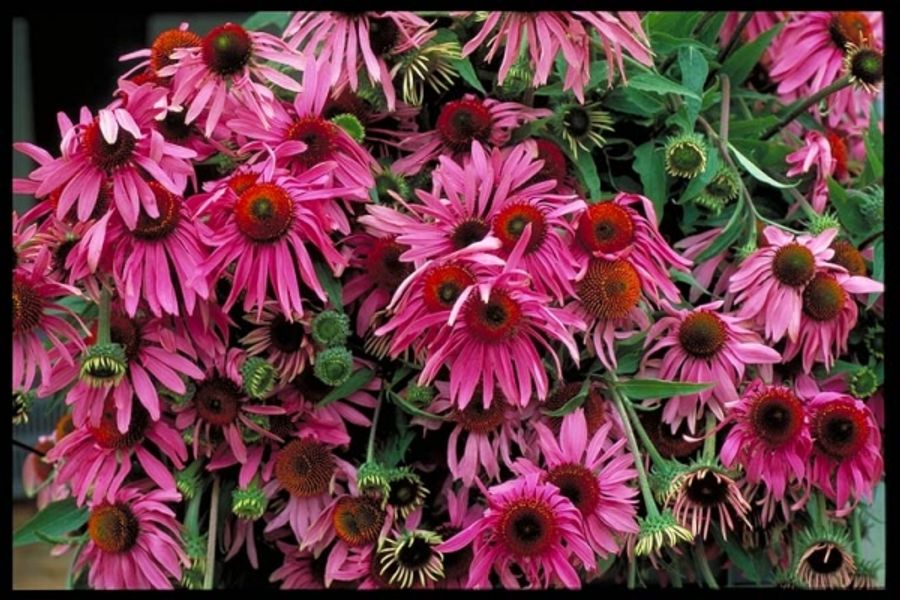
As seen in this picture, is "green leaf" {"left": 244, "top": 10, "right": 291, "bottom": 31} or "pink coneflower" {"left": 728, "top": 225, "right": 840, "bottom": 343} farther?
"green leaf" {"left": 244, "top": 10, "right": 291, "bottom": 31}

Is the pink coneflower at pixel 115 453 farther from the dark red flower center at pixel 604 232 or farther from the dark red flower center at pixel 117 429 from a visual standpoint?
the dark red flower center at pixel 604 232

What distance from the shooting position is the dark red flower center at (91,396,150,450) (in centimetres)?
75

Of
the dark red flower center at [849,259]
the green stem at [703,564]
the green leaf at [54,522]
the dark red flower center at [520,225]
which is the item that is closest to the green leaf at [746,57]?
the dark red flower center at [849,259]

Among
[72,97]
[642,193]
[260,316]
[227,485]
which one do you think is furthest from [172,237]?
[72,97]

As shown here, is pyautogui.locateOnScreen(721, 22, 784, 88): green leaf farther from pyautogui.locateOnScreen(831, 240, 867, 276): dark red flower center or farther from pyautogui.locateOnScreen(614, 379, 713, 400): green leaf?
Answer: pyautogui.locateOnScreen(614, 379, 713, 400): green leaf

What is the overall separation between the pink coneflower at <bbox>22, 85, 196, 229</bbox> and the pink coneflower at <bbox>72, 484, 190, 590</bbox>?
0.64ft

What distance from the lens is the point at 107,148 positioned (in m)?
0.71

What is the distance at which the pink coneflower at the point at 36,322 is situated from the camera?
725mm

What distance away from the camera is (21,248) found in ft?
2.47

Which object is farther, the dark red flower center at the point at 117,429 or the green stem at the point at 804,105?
the green stem at the point at 804,105


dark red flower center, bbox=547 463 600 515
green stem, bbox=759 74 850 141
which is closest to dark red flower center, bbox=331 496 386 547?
dark red flower center, bbox=547 463 600 515

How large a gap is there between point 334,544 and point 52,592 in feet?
0.69

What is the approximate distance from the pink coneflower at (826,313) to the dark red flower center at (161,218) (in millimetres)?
422

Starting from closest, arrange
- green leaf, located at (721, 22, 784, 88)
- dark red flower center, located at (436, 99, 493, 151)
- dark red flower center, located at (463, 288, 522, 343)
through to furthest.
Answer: dark red flower center, located at (463, 288, 522, 343) → dark red flower center, located at (436, 99, 493, 151) → green leaf, located at (721, 22, 784, 88)
